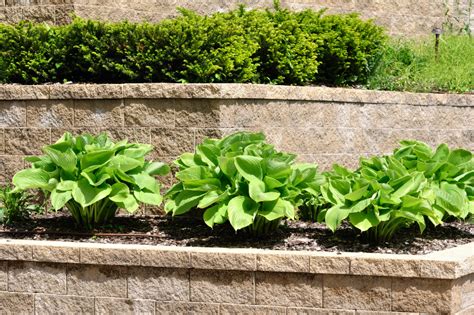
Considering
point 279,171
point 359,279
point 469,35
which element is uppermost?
point 469,35

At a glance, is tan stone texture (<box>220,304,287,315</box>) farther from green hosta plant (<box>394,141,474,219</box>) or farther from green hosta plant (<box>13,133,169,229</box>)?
green hosta plant (<box>394,141,474,219</box>)

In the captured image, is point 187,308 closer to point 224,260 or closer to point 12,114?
point 224,260

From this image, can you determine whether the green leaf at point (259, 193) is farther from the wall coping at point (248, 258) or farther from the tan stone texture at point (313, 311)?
the tan stone texture at point (313, 311)

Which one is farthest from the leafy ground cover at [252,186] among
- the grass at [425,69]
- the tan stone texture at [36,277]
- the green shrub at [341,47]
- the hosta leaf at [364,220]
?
the grass at [425,69]

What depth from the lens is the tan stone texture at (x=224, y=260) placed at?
5.62m

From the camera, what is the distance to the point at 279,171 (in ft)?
19.9

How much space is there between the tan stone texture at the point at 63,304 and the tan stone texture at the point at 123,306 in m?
0.07

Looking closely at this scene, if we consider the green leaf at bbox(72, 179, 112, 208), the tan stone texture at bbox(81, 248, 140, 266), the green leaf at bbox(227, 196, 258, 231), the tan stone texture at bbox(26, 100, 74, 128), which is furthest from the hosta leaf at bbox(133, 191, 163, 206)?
the tan stone texture at bbox(26, 100, 74, 128)

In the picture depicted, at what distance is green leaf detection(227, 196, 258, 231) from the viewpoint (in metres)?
5.81

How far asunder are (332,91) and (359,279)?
2999 millimetres

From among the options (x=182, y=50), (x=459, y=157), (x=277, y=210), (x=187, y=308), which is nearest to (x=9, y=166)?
(x=182, y=50)

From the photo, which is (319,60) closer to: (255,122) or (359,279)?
(255,122)

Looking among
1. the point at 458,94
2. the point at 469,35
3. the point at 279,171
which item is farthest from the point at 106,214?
the point at 469,35

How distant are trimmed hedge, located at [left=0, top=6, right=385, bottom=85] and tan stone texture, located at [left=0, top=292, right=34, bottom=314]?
2.37 metres
